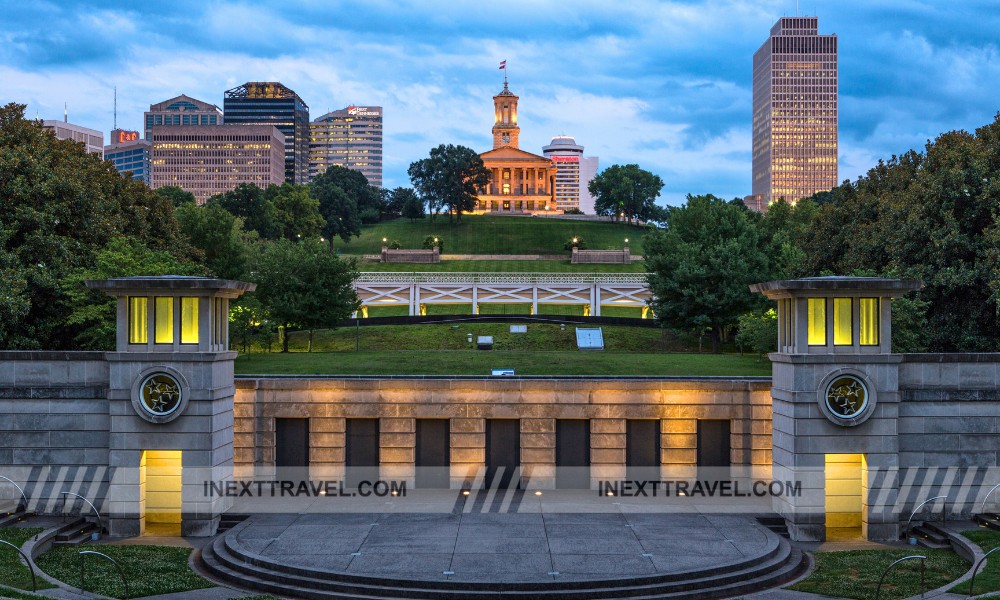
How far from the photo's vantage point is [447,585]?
2050 centimetres

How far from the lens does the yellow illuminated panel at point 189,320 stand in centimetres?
2597

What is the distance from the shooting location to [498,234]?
506 feet

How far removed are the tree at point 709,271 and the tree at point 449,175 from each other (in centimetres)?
9089

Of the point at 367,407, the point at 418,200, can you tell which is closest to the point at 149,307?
the point at 367,407

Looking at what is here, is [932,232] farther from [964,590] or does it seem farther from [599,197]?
[599,197]

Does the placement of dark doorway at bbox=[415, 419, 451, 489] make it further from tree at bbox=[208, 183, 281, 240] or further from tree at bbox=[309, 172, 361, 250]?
tree at bbox=[309, 172, 361, 250]

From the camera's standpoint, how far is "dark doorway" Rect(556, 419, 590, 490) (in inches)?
1177

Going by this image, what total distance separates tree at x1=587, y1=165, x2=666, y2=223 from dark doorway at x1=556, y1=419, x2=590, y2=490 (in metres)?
146

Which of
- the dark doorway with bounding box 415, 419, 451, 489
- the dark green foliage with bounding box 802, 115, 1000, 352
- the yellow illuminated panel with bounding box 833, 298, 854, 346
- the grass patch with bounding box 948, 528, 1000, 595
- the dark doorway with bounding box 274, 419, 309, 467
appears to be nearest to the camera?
the grass patch with bounding box 948, 528, 1000, 595

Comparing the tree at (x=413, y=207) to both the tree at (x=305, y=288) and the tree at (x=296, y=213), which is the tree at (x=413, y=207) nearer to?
the tree at (x=296, y=213)

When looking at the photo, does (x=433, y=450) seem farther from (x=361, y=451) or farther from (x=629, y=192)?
(x=629, y=192)

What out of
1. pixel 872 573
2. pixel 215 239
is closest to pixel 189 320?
pixel 872 573

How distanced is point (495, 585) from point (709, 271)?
42071mm

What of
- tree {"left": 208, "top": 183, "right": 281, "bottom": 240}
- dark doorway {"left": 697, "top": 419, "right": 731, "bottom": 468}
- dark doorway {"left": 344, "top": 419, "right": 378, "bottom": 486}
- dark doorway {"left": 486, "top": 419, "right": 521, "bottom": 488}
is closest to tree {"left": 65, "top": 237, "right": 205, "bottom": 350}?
dark doorway {"left": 344, "top": 419, "right": 378, "bottom": 486}
